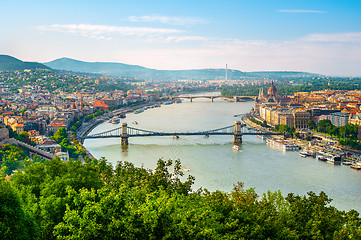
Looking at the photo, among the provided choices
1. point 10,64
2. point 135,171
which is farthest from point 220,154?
point 10,64

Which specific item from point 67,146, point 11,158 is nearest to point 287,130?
point 67,146

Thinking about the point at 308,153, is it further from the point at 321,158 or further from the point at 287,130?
the point at 287,130

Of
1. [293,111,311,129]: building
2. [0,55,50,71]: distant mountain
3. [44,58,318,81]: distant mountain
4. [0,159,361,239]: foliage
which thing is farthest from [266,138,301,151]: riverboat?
[44,58,318,81]: distant mountain

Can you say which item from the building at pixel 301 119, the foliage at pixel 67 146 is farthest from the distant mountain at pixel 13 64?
the building at pixel 301 119

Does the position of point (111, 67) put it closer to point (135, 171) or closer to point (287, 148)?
point (287, 148)

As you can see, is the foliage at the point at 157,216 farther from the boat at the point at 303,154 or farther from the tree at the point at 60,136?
the tree at the point at 60,136
